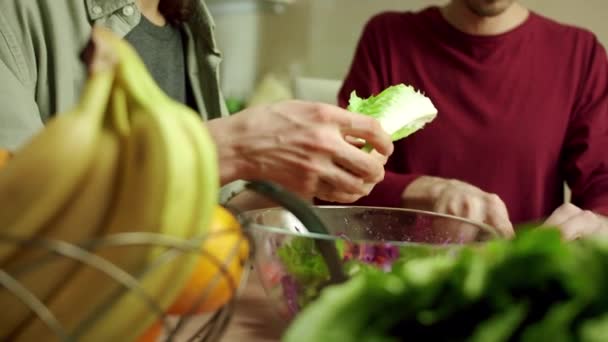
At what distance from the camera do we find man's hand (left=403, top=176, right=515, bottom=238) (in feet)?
2.77

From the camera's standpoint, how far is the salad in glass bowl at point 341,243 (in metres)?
0.42

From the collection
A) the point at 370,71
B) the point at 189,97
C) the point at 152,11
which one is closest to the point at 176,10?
the point at 152,11

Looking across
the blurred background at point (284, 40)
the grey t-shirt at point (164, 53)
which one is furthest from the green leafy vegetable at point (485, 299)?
the blurred background at point (284, 40)

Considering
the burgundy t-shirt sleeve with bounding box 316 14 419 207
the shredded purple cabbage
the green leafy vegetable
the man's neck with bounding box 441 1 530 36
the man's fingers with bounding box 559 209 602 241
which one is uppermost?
the green leafy vegetable

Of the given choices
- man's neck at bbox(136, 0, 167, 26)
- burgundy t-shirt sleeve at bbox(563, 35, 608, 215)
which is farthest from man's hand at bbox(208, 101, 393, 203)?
burgundy t-shirt sleeve at bbox(563, 35, 608, 215)

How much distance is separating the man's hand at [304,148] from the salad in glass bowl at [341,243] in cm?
5

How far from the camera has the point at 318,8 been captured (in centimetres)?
216

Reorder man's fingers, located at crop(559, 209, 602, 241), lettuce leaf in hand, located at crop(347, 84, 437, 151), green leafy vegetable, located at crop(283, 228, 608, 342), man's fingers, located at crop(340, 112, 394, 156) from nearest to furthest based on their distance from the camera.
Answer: green leafy vegetable, located at crop(283, 228, 608, 342) < man's fingers, located at crop(340, 112, 394, 156) < lettuce leaf in hand, located at crop(347, 84, 437, 151) < man's fingers, located at crop(559, 209, 602, 241)

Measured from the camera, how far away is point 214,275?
0.33m

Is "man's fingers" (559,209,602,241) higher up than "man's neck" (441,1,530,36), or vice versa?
"man's neck" (441,1,530,36)

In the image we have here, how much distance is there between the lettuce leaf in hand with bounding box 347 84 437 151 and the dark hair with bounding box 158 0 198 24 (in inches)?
17.6

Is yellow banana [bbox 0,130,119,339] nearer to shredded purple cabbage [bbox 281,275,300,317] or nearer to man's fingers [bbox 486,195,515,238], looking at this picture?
shredded purple cabbage [bbox 281,275,300,317]

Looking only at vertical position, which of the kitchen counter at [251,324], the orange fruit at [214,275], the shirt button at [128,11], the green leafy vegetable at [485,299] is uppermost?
the green leafy vegetable at [485,299]

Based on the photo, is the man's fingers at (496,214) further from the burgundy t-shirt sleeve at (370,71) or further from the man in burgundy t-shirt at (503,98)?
the man in burgundy t-shirt at (503,98)
